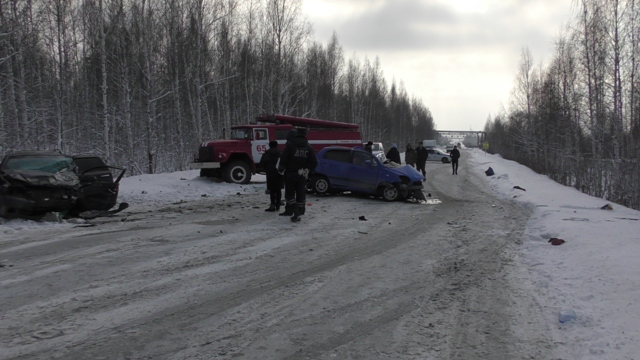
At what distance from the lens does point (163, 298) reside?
4.45 m

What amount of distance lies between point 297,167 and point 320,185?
188 inches

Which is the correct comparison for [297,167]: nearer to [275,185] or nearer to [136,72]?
[275,185]

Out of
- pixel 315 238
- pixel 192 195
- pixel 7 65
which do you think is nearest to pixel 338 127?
pixel 192 195

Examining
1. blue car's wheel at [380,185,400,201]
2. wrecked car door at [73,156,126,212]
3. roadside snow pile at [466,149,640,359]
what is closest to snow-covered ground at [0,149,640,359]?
roadside snow pile at [466,149,640,359]

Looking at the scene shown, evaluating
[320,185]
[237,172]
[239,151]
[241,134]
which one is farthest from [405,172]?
[241,134]

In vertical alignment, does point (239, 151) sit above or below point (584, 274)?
above

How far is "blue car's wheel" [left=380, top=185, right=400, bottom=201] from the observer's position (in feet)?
42.8

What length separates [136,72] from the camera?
95.1ft

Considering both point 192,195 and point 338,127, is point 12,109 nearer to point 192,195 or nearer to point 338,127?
point 192,195

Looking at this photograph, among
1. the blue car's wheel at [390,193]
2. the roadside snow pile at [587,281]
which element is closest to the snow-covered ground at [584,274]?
the roadside snow pile at [587,281]

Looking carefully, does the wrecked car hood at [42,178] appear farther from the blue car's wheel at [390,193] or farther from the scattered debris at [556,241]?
the scattered debris at [556,241]

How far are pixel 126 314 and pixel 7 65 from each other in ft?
81.1

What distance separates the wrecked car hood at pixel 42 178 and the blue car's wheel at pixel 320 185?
22.6 ft

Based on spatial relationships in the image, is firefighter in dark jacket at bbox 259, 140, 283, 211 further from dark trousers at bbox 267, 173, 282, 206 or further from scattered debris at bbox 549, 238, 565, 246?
scattered debris at bbox 549, 238, 565, 246
